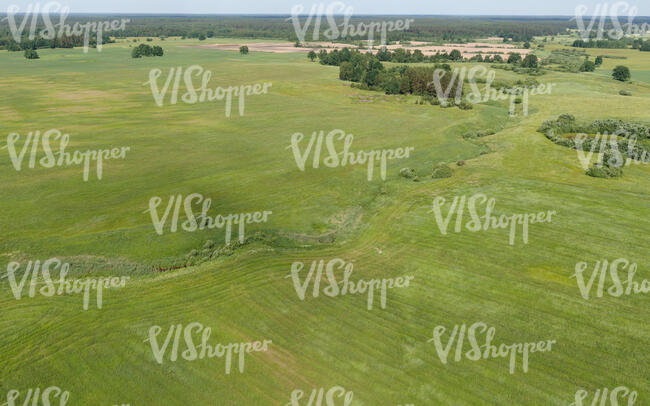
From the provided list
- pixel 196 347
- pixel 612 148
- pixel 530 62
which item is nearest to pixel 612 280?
pixel 196 347

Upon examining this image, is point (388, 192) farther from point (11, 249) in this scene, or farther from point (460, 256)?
point (11, 249)

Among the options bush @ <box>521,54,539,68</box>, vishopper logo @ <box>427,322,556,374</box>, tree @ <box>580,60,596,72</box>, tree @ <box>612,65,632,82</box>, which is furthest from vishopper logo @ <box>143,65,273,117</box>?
tree @ <box>580,60,596,72</box>

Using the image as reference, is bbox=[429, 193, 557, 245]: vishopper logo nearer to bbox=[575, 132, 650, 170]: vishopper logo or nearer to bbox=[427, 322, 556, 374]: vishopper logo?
bbox=[427, 322, 556, 374]: vishopper logo

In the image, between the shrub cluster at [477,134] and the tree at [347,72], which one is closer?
the shrub cluster at [477,134]

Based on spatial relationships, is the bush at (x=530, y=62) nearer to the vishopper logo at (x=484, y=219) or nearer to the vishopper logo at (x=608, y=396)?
the vishopper logo at (x=484, y=219)

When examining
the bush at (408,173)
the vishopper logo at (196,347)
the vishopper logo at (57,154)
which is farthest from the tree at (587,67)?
the vishopper logo at (196,347)

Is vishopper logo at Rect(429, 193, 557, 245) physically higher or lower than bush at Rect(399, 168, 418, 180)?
lower
